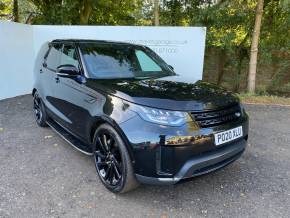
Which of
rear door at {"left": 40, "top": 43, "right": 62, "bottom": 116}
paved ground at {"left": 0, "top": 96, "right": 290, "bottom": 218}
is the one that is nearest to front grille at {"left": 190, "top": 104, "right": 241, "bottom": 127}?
paved ground at {"left": 0, "top": 96, "right": 290, "bottom": 218}

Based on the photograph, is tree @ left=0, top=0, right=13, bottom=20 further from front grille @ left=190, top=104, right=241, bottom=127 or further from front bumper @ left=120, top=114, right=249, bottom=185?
front grille @ left=190, top=104, right=241, bottom=127

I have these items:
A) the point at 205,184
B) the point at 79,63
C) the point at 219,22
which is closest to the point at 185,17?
the point at 219,22

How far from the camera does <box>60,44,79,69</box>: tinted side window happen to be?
385 centimetres

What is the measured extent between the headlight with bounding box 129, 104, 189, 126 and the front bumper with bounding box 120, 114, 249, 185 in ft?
0.15

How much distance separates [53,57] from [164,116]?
286 cm

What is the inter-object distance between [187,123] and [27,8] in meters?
12.5

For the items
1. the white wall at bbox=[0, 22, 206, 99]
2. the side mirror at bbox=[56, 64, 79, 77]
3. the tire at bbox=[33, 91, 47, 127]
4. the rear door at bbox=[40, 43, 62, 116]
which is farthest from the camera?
Result: the white wall at bbox=[0, 22, 206, 99]

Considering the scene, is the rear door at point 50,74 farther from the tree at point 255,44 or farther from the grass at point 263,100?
the tree at point 255,44

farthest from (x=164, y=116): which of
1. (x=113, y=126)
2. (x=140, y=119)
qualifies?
(x=113, y=126)

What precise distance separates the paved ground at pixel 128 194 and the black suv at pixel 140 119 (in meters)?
0.27

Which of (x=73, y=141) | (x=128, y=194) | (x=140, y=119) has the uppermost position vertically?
(x=140, y=119)

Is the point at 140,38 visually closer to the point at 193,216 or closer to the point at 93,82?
the point at 93,82

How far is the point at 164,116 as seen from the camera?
270 cm

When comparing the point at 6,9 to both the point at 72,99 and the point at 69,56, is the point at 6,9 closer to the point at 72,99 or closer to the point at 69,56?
the point at 69,56
